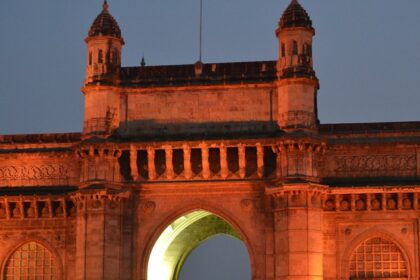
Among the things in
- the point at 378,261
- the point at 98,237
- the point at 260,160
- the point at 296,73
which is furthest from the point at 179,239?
the point at 296,73

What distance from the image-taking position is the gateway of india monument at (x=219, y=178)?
46.1m

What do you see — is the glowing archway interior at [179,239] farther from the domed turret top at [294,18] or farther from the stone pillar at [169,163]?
A: the domed turret top at [294,18]

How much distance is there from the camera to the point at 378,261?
46406 millimetres

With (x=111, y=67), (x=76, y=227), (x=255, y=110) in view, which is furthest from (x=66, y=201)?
(x=255, y=110)

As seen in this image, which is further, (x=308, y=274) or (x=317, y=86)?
(x=317, y=86)

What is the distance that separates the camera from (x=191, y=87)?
48.2m

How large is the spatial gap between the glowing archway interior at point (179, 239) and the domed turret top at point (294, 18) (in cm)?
925

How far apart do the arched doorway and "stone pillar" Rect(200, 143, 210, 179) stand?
6.37 feet

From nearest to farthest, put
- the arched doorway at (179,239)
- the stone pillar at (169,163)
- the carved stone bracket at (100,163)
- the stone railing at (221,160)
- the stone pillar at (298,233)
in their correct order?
the stone pillar at (298,233) → the stone railing at (221,160) → the stone pillar at (169,163) → the carved stone bracket at (100,163) → the arched doorway at (179,239)

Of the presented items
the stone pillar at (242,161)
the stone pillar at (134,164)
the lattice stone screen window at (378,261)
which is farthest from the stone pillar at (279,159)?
the stone pillar at (134,164)

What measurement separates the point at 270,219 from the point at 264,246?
1186 mm

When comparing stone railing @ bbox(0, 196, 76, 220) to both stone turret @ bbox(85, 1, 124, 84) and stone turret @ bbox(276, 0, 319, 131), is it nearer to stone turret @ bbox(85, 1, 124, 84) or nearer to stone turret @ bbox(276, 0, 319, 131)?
stone turret @ bbox(85, 1, 124, 84)

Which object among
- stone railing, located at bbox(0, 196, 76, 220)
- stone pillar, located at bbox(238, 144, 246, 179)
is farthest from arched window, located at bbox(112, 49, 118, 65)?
stone pillar, located at bbox(238, 144, 246, 179)

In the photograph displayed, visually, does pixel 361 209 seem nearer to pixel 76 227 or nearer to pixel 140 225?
pixel 140 225
